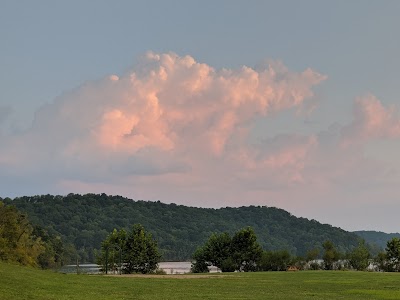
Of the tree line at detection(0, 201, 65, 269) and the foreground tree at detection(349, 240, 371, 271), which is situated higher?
the tree line at detection(0, 201, 65, 269)

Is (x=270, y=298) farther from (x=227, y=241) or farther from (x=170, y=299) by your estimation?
(x=227, y=241)

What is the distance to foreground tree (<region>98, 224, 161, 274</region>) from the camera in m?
86.6

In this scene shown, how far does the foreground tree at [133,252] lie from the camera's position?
3408 inches

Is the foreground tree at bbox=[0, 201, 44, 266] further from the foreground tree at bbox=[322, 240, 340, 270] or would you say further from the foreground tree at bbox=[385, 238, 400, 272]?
the foreground tree at bbox=[385, 238, 400, 272]

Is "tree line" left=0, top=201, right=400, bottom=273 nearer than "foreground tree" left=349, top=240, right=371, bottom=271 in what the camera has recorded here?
Yes

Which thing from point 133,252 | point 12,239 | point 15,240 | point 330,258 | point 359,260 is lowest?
point 359,260

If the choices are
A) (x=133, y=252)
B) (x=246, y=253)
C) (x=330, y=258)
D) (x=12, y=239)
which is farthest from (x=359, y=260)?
(x=12, y=239)

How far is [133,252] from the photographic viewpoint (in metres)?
87.1

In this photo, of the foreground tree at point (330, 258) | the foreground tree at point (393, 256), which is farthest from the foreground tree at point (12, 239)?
the foreground tree at point (393, 256)

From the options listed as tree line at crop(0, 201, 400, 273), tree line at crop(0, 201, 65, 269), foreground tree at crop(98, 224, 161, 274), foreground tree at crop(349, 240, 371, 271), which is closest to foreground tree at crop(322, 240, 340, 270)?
tree line at crop(0, 201, 400, 273)

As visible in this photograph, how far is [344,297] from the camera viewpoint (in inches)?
1391

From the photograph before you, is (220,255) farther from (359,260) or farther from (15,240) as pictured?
(15,240)

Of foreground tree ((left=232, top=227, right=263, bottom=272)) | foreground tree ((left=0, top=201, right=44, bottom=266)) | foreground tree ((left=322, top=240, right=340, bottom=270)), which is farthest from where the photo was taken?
foreground tree ((left=232, top=227, right=263, bottom=272))

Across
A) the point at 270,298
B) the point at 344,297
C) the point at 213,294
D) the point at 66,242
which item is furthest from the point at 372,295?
the point at 66,242
